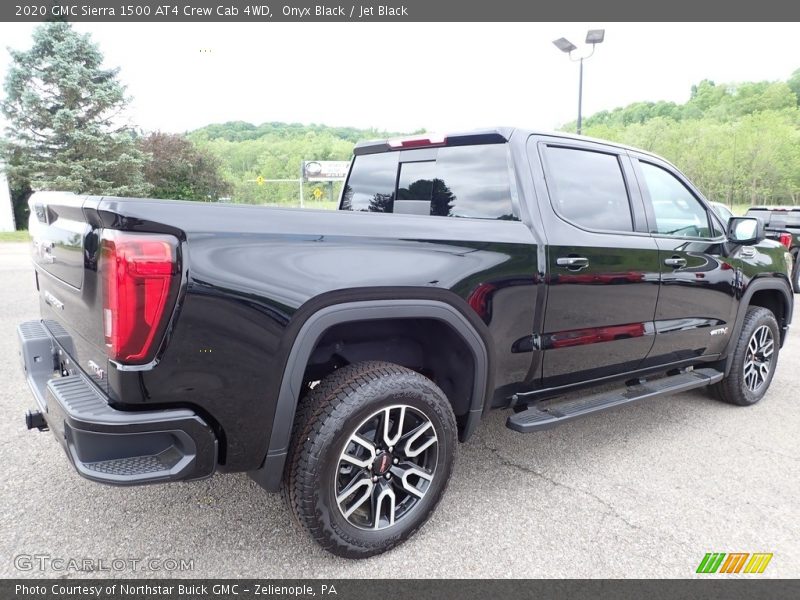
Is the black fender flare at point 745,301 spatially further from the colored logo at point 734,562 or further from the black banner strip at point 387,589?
the black banner strip at point 387,589

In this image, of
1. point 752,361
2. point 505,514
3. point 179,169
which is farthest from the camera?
point 179,169

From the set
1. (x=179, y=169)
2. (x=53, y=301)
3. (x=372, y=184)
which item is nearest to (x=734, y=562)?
(x=372, y=184)

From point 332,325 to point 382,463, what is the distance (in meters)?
0.69

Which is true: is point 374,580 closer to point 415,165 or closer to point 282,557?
point 282,557

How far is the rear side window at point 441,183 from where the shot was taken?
2982 millimetres

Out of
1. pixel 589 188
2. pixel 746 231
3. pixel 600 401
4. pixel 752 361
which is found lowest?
pixel 752 361

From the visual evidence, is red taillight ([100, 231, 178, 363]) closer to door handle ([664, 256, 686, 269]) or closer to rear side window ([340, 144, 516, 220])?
rear side window ([340, 144, 516, 220])

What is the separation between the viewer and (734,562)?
2.46 metres

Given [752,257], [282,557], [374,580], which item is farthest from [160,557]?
[752,257]

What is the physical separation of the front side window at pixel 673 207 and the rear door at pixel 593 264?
0.20 meters

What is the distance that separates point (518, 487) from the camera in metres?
3.08

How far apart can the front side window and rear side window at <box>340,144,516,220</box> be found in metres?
1.24

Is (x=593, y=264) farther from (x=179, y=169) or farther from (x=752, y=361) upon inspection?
(x=179, y=169)

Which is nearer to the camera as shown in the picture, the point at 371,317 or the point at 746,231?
the point at 371,317
